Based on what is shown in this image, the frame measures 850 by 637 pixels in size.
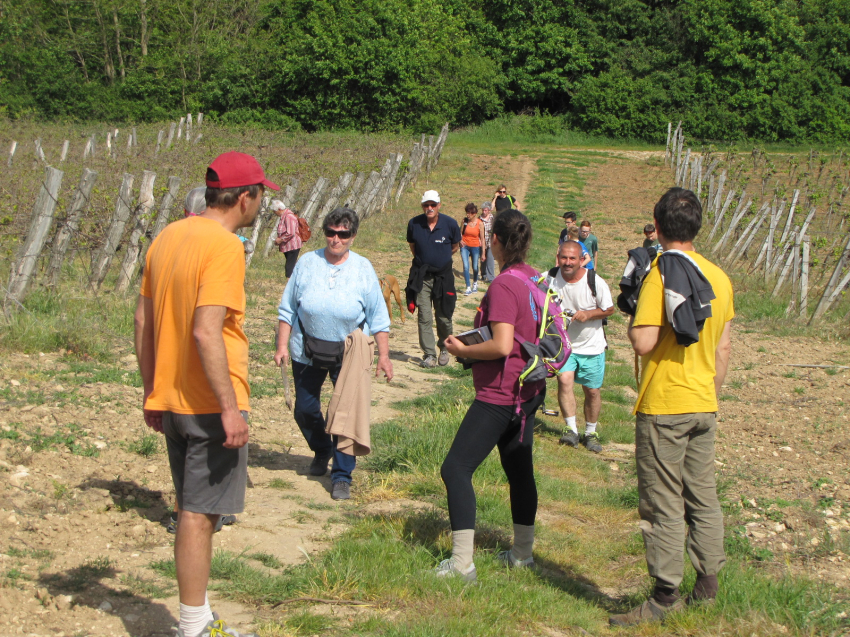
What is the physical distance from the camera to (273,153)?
80.2 feet

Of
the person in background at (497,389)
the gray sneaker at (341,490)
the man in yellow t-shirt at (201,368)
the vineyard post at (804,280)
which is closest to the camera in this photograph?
the man in yellow t-shirt at (201,368)

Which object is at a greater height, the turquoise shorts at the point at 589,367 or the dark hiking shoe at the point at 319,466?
the turquoise shorts at the point at 589,367

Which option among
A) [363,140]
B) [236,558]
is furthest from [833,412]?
[363,140]

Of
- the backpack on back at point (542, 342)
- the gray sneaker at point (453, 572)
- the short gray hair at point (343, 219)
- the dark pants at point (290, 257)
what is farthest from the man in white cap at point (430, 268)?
the gray sneaker at point (453, 572)

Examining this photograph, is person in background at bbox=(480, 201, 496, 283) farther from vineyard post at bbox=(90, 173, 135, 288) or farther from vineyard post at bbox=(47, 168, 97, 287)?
vineyard post at bbox=(47, 168, 97, 287)

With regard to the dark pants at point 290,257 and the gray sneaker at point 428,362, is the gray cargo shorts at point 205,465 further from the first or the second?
the dark pants at point 290,257

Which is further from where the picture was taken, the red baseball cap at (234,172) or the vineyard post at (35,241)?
the vineyard post at (35,241)

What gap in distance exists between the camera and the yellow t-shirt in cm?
359

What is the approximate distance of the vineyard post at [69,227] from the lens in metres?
8.28

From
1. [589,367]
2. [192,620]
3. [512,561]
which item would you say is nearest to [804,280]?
[589,367]

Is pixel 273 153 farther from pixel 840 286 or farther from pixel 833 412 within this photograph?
pixel 833 412

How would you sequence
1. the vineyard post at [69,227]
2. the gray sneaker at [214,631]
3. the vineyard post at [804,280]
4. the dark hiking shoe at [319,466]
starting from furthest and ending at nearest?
the vineyard post at [804,280] < the vineyard post at [69,227] < the dark hiking shoe at [319,466] < the gray sneaker at [214,631]

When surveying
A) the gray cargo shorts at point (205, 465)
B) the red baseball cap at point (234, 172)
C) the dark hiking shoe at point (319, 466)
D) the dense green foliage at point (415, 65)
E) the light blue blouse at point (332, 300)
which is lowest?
the dark hiking shoe at point (319, 466)

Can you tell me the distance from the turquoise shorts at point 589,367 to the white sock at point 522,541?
2790mm
